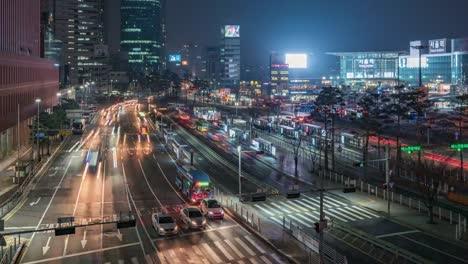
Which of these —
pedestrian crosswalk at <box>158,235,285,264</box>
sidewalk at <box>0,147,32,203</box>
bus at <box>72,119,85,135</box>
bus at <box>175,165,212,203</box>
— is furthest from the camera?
bus at <box>72,119,85,135</box>

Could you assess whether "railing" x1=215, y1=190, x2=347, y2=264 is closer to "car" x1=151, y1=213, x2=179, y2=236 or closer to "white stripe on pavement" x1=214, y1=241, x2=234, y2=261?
"white stripe on pavement" x1=214, y1=241, x2=234, y2=261

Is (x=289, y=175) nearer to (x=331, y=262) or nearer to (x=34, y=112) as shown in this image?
(x=331, y=262)

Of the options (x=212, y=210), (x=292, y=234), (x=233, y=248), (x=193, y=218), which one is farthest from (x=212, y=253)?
(x=212, y=210)

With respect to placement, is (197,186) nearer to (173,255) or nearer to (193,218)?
(193,218)

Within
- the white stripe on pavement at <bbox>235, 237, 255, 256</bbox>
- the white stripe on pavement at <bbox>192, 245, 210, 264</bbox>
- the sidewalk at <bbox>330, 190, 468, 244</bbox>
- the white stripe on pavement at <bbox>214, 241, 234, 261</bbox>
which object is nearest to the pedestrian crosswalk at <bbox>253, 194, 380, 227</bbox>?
the sidewalk at <bbox>330, 190, 468, 244</bbox>

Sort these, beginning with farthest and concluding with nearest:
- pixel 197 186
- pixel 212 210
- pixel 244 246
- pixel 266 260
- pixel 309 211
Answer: pixel 197 186
pixel 309 211
pixel 212 210
pixel 244 246
pixel 266 260

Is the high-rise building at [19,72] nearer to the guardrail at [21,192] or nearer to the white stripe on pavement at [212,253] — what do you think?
the guardrail at [21,192]

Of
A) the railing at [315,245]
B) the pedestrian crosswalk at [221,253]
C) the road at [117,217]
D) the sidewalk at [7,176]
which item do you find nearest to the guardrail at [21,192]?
the road at [117,217]
